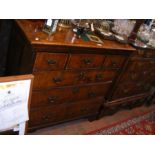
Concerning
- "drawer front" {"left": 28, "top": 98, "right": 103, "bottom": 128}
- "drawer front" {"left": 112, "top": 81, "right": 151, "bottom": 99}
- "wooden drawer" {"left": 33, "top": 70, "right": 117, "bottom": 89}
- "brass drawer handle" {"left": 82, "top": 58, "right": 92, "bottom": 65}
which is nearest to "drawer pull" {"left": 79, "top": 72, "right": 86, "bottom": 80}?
"wooden drawer" {"left": 33, "top": 70, "right": 117, "bottom": 89}

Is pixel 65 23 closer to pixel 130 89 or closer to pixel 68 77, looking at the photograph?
pixel 68 77

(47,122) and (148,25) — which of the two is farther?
(148,25)

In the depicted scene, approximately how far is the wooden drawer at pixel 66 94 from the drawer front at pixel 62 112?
0.07 m

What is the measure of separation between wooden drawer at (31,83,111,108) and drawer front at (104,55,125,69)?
9.6 inches

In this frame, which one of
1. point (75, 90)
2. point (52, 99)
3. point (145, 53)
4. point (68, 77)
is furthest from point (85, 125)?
point (145, 53)

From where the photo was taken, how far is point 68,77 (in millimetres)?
1851

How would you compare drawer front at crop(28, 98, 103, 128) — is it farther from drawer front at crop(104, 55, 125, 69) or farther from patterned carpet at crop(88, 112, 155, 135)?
drawer front at crop(104, 55, 125, 69)

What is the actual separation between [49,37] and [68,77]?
0.43 m

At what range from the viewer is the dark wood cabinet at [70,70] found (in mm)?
1581
